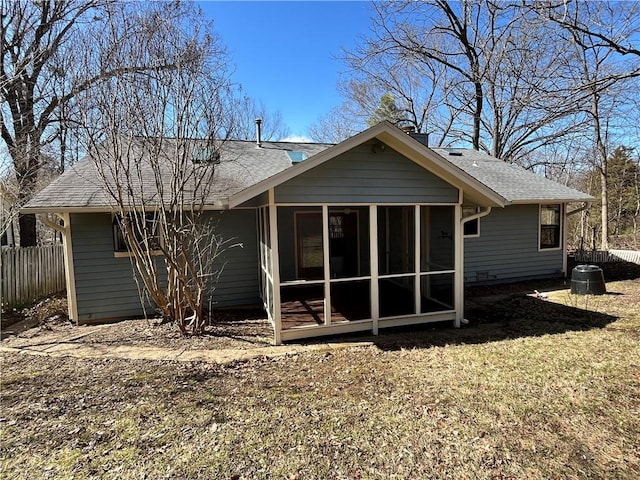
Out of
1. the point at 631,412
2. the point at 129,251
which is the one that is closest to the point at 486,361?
the point at 631,412

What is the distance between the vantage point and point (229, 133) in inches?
272

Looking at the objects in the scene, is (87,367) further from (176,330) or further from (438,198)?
(438,198)

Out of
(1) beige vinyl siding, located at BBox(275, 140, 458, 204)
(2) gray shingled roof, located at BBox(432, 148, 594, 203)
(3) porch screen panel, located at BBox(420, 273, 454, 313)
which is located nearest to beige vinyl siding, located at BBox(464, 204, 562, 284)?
(2) gray shingled roof, located at BBox(432, 148, 594, 203)

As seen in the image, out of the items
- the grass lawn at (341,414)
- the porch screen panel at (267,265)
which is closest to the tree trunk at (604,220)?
the grass lawn at (341,414)

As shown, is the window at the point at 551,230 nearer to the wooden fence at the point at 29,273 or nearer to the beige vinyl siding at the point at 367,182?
the beige vinyl siding at the point at 367,182

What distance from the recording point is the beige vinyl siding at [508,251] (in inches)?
386

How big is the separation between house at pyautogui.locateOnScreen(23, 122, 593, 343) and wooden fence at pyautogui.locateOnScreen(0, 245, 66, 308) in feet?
6.68

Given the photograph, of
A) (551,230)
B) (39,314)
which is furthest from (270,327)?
(551,230)

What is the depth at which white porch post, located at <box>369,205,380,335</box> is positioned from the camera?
5.69 metres

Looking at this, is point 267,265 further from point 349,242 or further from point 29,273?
point 29,273

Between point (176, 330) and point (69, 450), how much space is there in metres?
3.38

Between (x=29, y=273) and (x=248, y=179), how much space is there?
5.68 m

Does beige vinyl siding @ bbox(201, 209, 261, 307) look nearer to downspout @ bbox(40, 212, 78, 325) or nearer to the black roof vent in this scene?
the black roof vent

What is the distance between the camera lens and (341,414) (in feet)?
11.2
